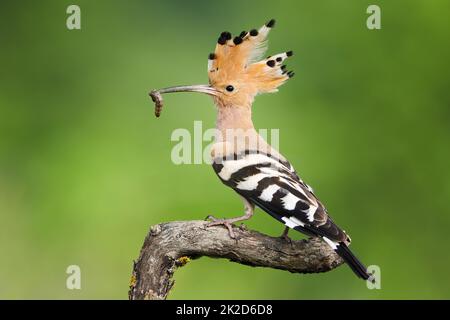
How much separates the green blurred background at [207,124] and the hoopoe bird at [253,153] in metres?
1.21

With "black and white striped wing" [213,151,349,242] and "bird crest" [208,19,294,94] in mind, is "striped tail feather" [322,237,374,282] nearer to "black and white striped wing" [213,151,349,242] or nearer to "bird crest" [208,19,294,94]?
"black and white striped wing" [213,151,349,242]

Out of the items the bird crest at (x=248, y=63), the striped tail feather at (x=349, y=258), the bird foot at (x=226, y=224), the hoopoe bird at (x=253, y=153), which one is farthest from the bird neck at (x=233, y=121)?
the striped tail feather at (x=349, y=258)

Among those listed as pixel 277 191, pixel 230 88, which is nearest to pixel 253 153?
pixel 277 191

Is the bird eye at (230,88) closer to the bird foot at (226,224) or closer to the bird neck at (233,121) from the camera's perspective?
the bird neck at (233,121)

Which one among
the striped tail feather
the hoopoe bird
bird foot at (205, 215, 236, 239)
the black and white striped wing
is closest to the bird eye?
→ the hoopoe bird

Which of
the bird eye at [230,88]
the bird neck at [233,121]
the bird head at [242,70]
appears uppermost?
the bird head at [242,70]

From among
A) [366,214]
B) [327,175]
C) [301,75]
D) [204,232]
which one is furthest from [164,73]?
[204,232]

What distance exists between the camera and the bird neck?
3.34 m

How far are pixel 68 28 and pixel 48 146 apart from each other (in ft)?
2.80

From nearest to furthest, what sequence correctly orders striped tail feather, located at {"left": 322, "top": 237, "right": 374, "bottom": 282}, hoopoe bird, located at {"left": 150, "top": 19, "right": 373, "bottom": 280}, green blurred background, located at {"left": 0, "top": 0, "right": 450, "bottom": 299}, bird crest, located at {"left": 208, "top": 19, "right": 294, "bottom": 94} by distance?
striped tail feather, located at {"left": 322, "top": 237, "right": 374, "bottom": 282}
hoopoe bird, located at {"left": 150, "top": 19, "right": 373, "bottom": 280}
bird crest, located at {"left": 208, "top": 19, "right": 294, "bottom": 94}
green blurred background, located at {"left": 0, "top": 0, "right": 450, "bottom": 299}

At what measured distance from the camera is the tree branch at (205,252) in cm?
288

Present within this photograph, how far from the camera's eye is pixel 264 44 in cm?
331

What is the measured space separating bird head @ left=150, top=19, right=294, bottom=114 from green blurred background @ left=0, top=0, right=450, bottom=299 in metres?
1.20

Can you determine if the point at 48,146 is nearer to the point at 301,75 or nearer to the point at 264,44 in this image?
the point at 301,75
